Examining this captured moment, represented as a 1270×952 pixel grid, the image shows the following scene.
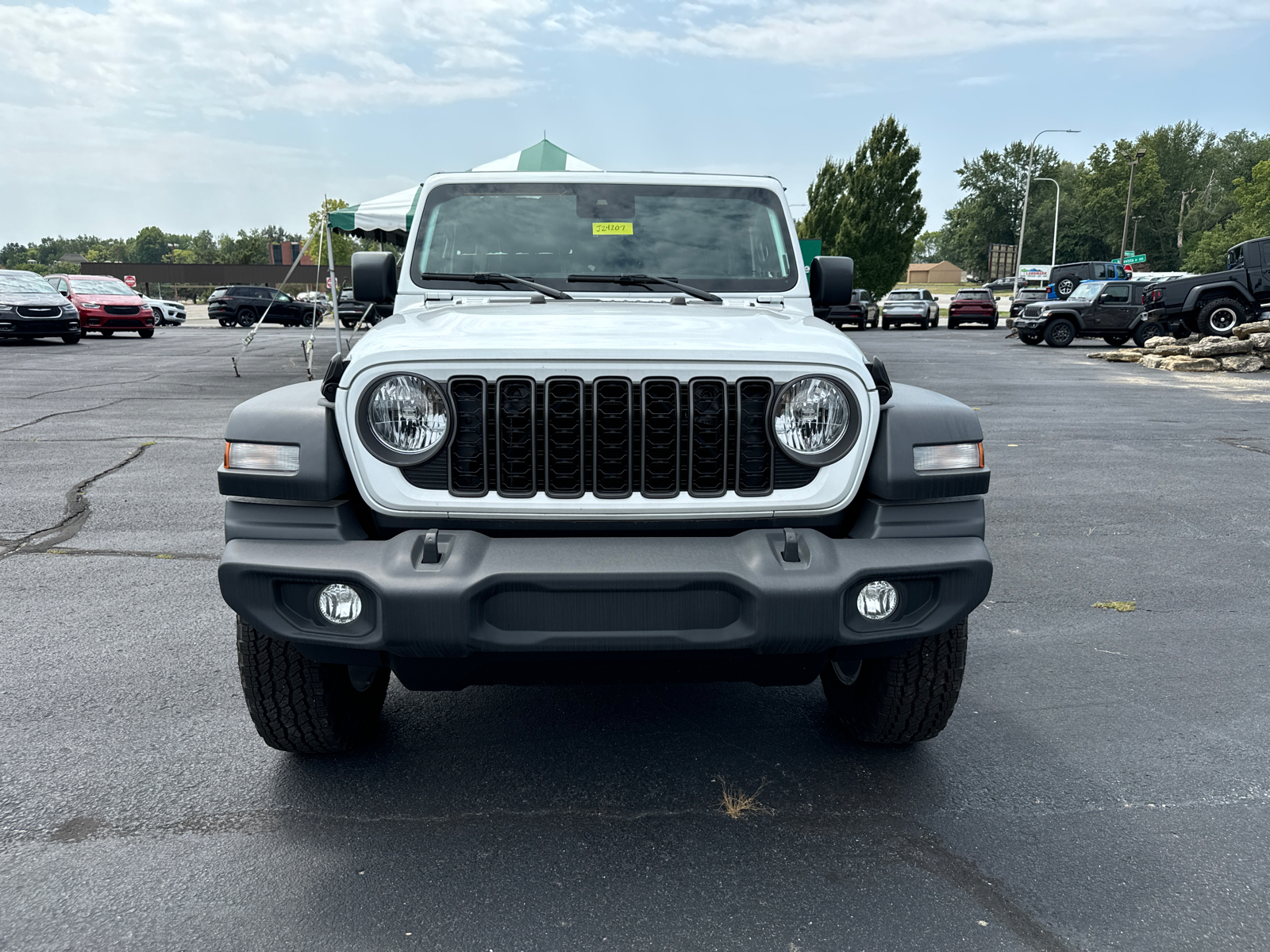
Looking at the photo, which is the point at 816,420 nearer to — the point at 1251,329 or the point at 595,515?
the point at 595,515

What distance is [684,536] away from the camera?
275cm

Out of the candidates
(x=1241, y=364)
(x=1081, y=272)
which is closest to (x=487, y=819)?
(x=1241, y=364)

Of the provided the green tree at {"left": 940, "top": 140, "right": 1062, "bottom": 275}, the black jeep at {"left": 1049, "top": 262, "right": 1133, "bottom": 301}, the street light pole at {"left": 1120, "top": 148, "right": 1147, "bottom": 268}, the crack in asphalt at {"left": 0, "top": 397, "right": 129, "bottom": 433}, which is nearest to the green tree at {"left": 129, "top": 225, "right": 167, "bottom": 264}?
the green tree at {"left": 940, "top": 140, "right": 1062, "bottom": 275}

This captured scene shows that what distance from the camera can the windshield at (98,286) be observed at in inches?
1031

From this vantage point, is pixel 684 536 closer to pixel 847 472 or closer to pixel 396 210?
pixel 847 472

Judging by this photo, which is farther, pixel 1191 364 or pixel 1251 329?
pixel 1251 329

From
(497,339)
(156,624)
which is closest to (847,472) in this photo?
(497,339)

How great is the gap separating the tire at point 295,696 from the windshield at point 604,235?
1.69 m

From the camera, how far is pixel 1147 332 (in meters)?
23.5

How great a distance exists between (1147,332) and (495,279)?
915 inches

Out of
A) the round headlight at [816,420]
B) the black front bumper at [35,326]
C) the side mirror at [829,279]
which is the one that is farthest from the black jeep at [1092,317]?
the round headlight at [816,420]

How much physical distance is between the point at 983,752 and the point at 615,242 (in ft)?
7.71

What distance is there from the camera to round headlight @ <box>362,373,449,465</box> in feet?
8.78

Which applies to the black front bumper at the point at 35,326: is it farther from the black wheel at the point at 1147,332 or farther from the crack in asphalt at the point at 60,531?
the black wheel at the point at 1147,332
